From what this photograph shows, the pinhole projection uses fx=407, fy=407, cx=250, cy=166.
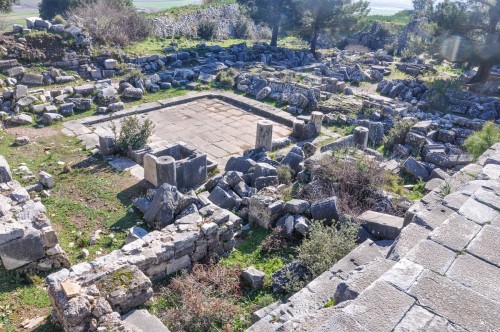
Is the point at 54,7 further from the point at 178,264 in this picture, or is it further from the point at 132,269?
the point at 132,269

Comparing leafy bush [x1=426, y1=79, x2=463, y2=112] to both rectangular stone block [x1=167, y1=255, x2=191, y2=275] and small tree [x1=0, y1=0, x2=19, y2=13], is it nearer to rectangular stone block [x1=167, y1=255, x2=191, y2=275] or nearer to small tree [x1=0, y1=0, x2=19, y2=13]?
rectangular stone block [x1=167, y1=255, x2=191, y2=275]

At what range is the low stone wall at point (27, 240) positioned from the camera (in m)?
5.76

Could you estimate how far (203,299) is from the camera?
17.2 feet

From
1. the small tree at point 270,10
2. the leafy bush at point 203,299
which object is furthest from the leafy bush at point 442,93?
the leafy bush at point 203,299

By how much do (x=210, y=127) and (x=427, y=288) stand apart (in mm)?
9800

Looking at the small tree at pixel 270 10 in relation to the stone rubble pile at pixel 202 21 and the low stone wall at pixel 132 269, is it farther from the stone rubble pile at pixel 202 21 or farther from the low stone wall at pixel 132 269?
the low stone wall at pixel 132 269

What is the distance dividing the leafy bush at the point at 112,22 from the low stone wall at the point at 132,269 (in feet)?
46.7

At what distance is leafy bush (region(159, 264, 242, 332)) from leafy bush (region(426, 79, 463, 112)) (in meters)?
11.1

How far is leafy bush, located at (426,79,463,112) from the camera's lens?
564 inches

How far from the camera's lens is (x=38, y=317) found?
5.24 metres

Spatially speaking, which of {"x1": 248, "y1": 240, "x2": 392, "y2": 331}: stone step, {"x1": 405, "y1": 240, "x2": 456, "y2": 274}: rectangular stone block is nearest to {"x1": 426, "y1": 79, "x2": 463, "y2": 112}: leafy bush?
{"x1": 248, "y1": 240, "x2": 392, "y2": 331}: stone step

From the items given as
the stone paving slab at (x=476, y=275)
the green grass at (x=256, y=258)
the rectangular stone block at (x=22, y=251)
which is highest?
the stone paving slab at (x=476, y=275)

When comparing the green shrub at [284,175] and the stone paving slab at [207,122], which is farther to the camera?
the stone paving slab at [207,122]

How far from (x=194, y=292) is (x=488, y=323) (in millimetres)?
3588
